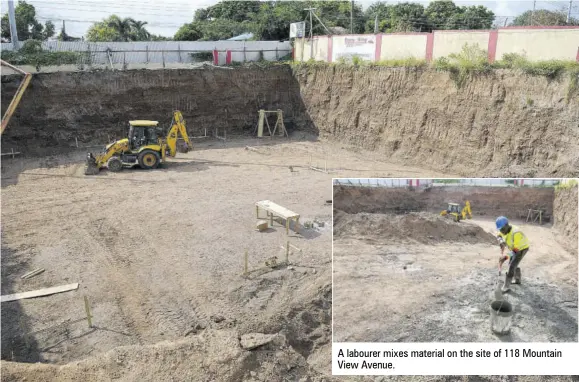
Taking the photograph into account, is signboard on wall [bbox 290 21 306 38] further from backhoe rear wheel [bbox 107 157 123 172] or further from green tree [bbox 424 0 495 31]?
green tree [bbox 424 0 495 31]

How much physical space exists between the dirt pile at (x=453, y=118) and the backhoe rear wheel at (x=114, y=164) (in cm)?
1163

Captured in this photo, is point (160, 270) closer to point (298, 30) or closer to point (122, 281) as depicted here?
point (122, 281)

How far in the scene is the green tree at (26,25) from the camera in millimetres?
40938

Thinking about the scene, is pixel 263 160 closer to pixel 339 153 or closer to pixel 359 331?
pixel 339 153

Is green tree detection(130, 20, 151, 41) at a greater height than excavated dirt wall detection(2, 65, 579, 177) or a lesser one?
greater

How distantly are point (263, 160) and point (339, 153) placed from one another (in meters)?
4.12

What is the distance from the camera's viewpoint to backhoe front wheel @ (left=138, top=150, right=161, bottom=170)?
19.4 m

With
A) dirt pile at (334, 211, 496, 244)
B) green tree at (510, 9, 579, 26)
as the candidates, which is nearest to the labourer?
dirt pile at (334, 211, 496, 244)

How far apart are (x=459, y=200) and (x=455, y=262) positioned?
119 inches

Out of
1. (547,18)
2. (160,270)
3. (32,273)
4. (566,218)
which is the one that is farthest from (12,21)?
(547,18)

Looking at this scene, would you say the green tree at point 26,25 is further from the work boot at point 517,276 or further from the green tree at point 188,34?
the work boot at point 517,276

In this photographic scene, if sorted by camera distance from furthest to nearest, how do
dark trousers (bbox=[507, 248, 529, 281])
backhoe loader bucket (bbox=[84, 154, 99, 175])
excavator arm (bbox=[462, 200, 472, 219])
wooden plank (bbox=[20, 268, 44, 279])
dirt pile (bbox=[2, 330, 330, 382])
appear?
backhoe loader bucket (bbox=[84, 154, 99, 175]) → excavator arm (bbox=[462, 200, 472, 219]) → wooden plank (bbox=[20, 268, 44, 279]) → dark trousers (bbox=[507, 248, 529, 281]) → dirt pile (bbox=[2, 330, 330, 382])

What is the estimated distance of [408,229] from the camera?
10.6 meters

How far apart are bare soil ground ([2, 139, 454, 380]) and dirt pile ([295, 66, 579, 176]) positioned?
89.6 inches
